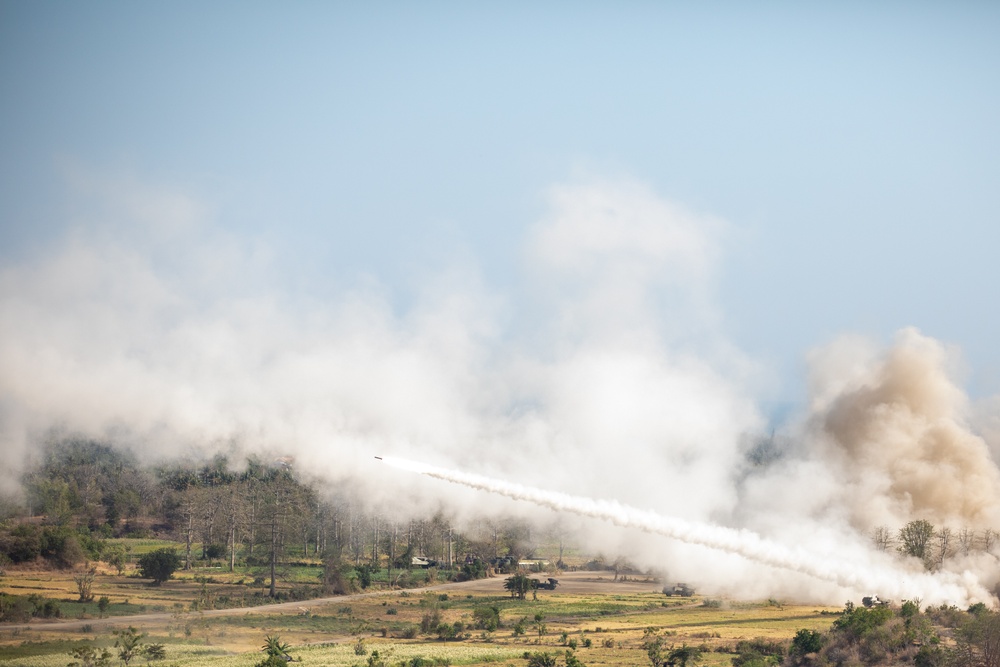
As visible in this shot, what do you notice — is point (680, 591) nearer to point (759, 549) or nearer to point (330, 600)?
point (759, 549)

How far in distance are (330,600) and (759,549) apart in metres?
33.7

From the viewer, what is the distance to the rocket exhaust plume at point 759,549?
70.7 meters

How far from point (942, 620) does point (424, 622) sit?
110ft

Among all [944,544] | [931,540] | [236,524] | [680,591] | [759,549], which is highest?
[236,524]

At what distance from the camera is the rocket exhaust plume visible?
70.7 m

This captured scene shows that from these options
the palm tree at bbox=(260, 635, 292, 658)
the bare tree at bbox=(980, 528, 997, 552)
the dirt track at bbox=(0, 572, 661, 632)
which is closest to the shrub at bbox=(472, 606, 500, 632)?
the dirt track at bbox=(0, 572, 661, 632)

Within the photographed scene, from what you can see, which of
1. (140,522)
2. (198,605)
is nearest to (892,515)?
(198,605)

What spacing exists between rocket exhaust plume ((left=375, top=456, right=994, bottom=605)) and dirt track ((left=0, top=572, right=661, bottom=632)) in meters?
15.2

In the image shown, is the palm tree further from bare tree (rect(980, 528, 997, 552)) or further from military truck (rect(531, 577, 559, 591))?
bare tree (rect(980, 528, 997, 552))

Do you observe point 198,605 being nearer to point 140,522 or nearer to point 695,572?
point 695,572

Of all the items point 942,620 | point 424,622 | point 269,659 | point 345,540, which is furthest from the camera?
point 345,540

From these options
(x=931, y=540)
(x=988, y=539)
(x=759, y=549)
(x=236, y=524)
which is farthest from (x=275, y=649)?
(x=988, y=539)

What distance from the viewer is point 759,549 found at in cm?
7319

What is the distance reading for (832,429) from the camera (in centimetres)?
10094
